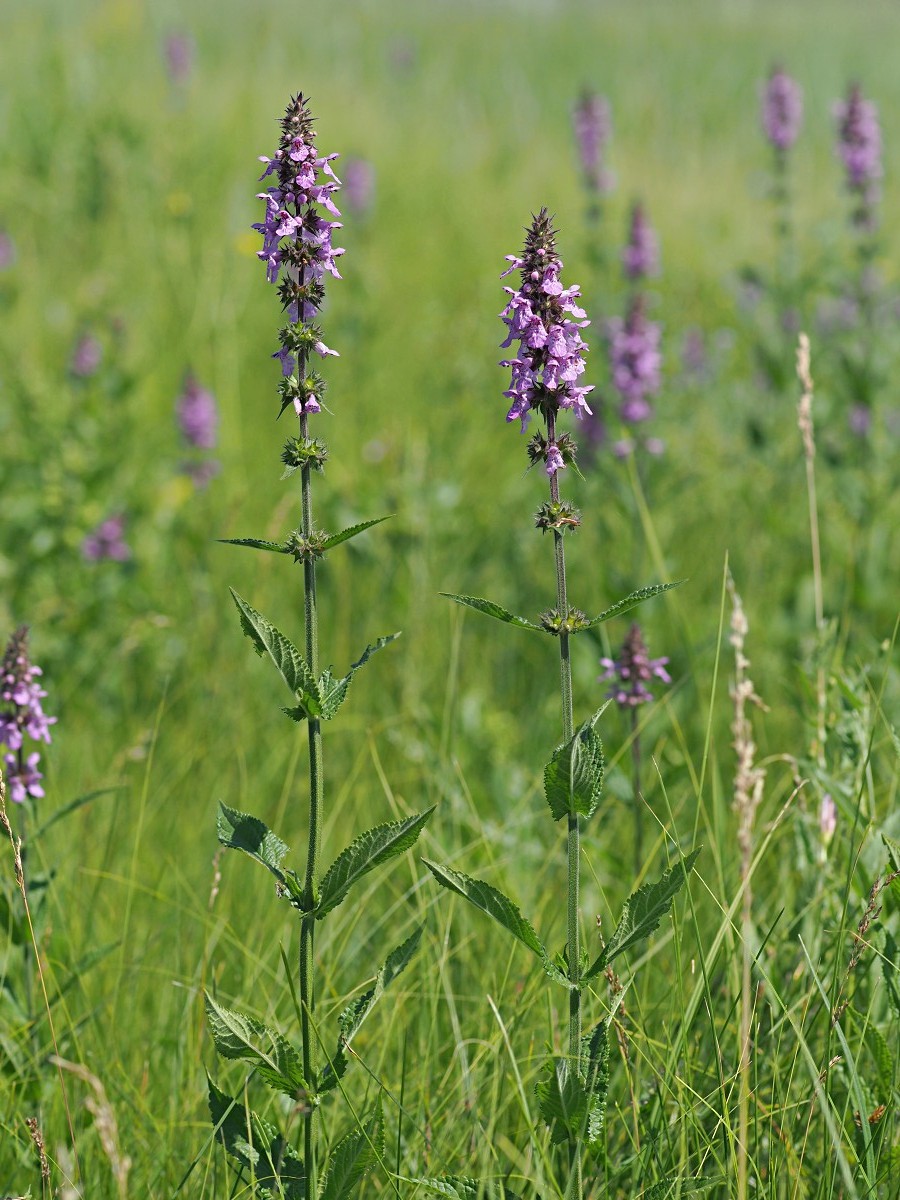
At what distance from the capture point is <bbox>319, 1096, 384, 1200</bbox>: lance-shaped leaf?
1.74 meters

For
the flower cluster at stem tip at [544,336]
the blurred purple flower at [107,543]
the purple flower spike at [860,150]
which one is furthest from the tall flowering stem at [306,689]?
the purple flower spike at [860,150]

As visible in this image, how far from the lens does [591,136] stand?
6.09 m

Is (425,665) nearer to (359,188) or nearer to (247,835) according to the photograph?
(247,835)

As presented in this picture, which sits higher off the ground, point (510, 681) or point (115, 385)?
point (115, 385)

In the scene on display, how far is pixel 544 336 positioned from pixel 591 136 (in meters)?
4.79

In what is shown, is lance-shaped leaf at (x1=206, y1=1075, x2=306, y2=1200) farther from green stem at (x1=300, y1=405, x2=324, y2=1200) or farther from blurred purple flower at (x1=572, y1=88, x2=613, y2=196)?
blurred purple flower at (x1=572, y1=88, x2=613, y2=196)

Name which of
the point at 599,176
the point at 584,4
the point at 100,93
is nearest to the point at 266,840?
the point at 599,176

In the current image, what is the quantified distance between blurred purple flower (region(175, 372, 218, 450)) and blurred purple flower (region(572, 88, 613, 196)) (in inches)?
89.3

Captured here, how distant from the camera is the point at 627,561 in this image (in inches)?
202

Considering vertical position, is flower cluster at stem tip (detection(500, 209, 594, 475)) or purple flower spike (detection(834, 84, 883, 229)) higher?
purple flower spike (detection(834, 84, 883, 229))

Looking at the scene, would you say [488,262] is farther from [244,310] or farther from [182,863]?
[182,863]

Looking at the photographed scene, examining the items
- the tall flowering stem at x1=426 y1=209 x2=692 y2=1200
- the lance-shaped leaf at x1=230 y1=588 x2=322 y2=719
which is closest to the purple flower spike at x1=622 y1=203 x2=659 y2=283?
the tall flowering stem at x1=426 y1=209 x2=692 y2=1200

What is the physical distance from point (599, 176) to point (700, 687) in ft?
10.4

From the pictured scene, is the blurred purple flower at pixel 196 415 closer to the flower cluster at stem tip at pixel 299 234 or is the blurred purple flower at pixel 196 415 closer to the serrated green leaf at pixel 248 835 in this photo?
the flower cluster at stem tip at pixel 299 234
